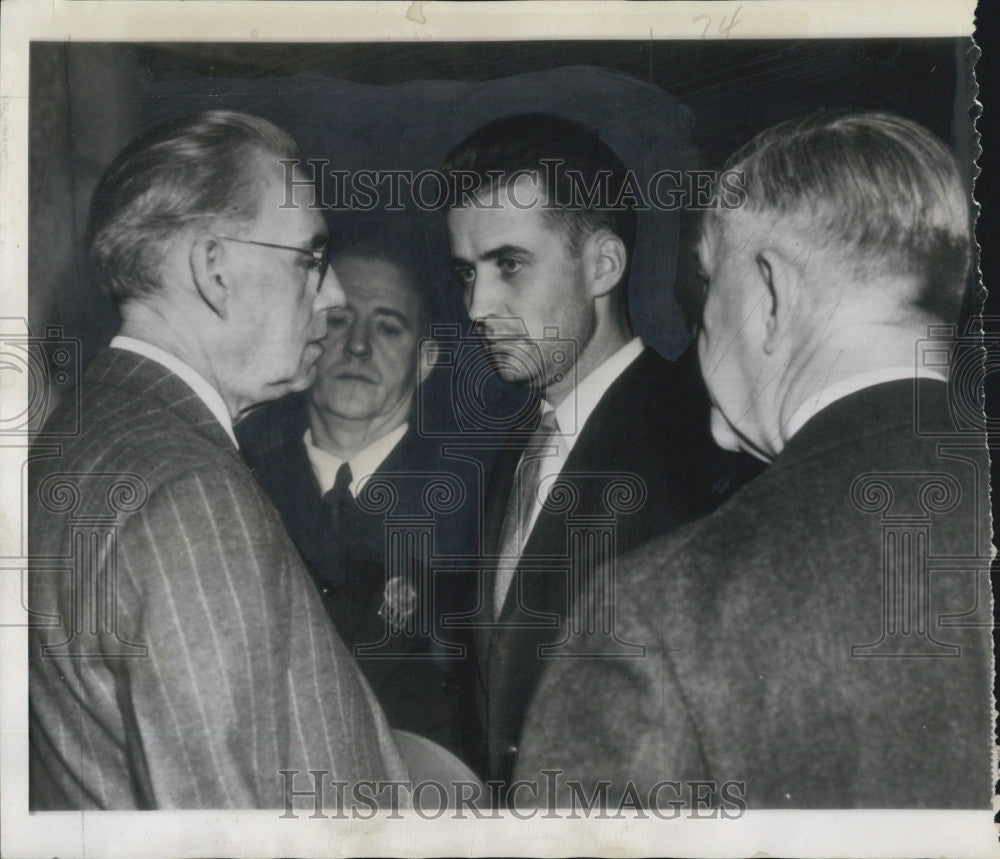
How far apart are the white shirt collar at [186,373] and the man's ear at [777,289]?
5.97ft

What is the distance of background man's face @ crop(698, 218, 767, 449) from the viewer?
3225mm

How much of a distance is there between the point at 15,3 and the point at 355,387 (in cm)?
175

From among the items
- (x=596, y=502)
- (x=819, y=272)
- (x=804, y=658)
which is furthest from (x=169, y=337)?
(x=804, y=658)

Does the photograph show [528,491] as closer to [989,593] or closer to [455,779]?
[455,779]

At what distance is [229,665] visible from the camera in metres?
3.15

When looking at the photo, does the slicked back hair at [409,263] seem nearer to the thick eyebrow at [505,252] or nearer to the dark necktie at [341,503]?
the thick eyebrow at [505,252]

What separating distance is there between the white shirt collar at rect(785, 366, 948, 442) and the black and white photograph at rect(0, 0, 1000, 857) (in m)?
0.01

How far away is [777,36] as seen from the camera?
329cm

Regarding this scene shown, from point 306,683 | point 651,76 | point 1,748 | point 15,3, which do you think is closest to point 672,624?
point 306,683

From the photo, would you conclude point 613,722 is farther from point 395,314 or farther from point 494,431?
point 395,314

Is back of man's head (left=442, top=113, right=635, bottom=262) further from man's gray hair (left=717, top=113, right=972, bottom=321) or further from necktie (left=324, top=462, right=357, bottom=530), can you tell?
necktie (left=324, top=462, right=357, bottom=530)

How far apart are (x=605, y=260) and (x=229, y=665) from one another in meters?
1.82

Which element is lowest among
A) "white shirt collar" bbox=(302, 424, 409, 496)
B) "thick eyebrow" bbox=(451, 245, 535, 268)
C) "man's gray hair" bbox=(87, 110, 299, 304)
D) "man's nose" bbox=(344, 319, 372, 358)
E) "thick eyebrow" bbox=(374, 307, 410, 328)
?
"white shirt collar" bbox=(302, 424, 409, 496)

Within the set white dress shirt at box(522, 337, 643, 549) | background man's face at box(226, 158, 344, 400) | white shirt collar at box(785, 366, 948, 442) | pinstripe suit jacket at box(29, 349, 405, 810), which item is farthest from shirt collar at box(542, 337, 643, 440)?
pinstripe suit jacket at box(29, 349, 405, 810)
